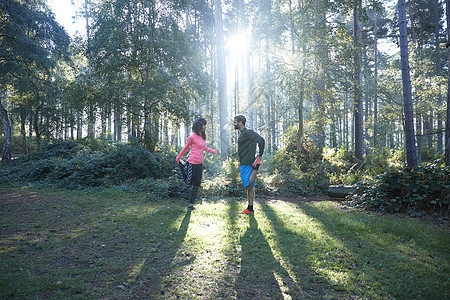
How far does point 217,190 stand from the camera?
841cm

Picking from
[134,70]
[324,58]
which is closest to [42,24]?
[134,70]

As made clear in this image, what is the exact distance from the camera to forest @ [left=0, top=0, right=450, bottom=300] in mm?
2912

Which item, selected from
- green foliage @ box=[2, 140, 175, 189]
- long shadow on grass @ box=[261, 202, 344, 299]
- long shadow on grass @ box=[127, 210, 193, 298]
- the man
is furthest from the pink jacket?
green foliage @ box=[2, 140, 175, 189]

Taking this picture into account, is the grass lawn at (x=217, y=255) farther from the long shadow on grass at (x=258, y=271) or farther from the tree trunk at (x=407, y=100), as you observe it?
the tree trunk at (x=407, y=100)

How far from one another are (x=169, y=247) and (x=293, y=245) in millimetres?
2018

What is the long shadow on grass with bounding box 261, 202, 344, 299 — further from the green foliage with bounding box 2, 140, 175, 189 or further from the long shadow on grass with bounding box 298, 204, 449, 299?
the green foliage with bounding box 2, 140, 175, 189

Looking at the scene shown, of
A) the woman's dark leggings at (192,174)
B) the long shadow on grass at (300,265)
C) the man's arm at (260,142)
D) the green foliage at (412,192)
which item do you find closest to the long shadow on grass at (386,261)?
the long shadow on grass at (300,265)

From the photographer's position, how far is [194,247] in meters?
3.83

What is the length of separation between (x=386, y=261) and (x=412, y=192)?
362cm

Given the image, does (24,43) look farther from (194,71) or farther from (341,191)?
(341,191)

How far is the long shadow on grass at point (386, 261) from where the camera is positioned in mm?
2654

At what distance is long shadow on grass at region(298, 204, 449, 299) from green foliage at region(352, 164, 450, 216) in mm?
1523

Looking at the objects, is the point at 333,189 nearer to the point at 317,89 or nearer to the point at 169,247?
the point at 317,89

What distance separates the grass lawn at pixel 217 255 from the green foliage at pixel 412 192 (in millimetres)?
700
